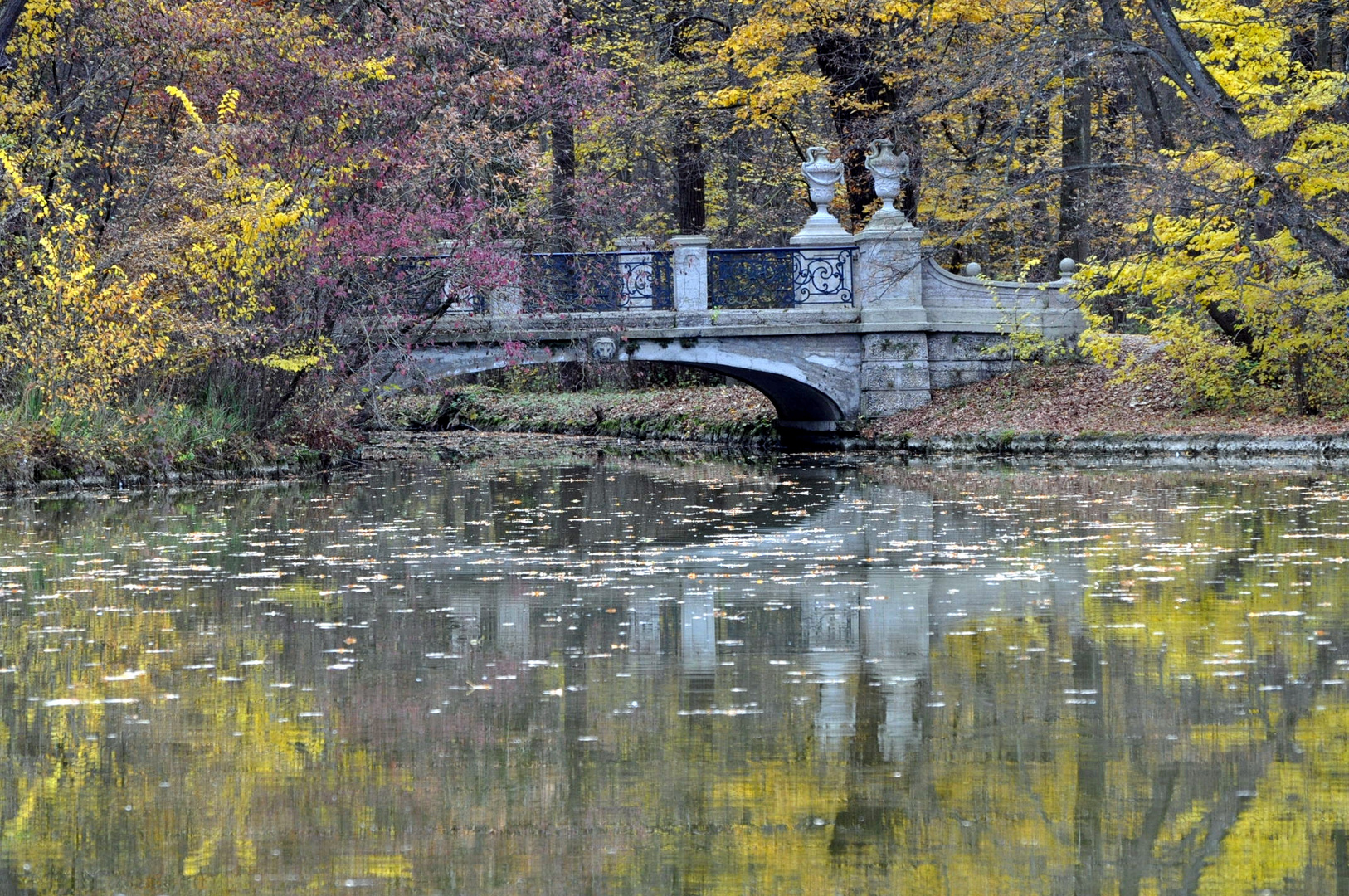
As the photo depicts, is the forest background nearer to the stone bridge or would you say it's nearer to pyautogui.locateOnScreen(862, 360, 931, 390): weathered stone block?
the stone bridge

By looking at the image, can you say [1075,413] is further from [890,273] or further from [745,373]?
[745,373]

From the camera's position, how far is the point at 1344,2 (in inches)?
785

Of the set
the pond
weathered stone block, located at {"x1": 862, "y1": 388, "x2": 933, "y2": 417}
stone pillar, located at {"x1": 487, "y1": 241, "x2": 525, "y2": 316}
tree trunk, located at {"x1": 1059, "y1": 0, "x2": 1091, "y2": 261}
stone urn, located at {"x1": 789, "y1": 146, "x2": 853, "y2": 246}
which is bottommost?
the pond

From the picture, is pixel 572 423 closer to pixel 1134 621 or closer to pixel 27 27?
pixel 27 27

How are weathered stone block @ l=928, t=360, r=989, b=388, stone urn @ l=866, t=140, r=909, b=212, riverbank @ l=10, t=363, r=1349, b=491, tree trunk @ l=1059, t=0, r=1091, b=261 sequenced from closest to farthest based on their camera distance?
riverbank @ l=10, t=363, r=1349, b=491, stone urn @ l=866, t=140, r=909, b=212, weathered stone block @ l=928, t=360, r=989, b=388, tree trunk @ l=1059, t=0, r=1091, b=261

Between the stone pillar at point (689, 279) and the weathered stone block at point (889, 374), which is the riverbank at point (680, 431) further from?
the stone pillar at point (689, 279)

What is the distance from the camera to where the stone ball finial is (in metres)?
23.4

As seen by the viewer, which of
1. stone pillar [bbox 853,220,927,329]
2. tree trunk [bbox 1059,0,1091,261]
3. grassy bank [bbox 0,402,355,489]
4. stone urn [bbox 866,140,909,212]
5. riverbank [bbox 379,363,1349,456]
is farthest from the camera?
tree trunk [bbox 1059,0,1091,261]

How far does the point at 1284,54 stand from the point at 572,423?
45.3ft

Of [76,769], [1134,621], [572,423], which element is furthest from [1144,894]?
[572,423]

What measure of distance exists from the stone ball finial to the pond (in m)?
12.1

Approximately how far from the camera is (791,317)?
2342 cm

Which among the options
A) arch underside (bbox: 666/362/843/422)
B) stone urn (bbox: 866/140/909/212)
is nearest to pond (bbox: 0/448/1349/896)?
arch underside (bbox: 666/362/843/422)

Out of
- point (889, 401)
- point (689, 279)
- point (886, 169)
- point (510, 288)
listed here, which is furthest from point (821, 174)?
point (510, 288)
